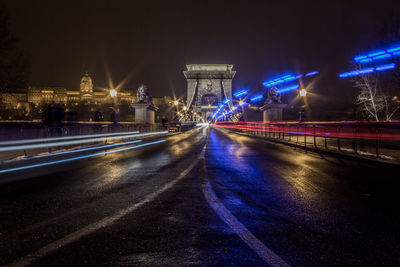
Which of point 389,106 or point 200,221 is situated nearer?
point 200,221

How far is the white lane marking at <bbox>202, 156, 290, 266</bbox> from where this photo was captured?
2.36 meters

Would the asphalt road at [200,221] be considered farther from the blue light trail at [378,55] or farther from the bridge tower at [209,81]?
the bridge tower at [209,81]

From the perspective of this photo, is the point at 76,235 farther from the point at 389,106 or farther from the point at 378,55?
the point at 389,106

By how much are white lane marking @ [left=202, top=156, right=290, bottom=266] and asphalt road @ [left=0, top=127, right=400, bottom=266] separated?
10 mm

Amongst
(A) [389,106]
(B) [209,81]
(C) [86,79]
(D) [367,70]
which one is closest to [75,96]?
(C) [86,79]

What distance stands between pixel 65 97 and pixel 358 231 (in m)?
177

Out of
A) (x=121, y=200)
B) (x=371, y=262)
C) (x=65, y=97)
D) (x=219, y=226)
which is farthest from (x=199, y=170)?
(x=65, y=97)

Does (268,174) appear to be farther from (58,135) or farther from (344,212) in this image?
(58,135)

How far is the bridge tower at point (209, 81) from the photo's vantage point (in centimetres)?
12000

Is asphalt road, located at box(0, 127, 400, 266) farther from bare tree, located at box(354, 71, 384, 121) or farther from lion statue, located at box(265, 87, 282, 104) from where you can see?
bare tree, located at box(354, 71, 384, 121)

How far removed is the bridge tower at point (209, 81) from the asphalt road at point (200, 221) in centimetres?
11195

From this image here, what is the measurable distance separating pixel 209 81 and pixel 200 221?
12343 centimetres

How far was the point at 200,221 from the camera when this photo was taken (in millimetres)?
3303

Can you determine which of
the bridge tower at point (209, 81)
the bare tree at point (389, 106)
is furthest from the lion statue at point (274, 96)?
the bridge tower at point (209, 81)
